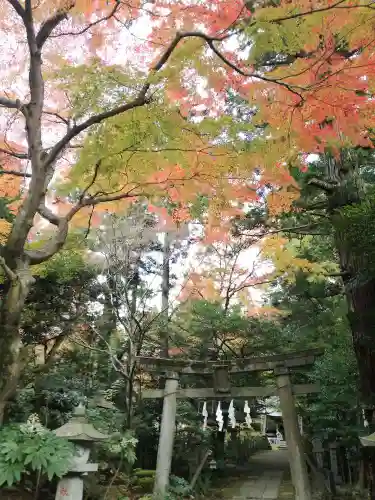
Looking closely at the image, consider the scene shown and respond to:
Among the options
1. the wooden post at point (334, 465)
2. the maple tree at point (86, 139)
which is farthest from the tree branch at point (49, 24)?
the wooden post at point (334, 465)

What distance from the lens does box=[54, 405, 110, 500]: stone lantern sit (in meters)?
4.74

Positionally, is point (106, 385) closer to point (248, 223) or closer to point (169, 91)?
point (248, 223)

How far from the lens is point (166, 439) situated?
26.0 ft

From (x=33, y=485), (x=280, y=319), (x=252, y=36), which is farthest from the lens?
(x=280, y=319)

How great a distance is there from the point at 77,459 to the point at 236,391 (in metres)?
4.29

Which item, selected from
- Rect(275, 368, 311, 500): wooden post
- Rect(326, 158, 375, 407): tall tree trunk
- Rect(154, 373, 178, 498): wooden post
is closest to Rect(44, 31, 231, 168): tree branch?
Rect(326, 158, 375, 407): tall tree trunk

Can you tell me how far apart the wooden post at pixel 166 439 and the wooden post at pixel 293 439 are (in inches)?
83.1

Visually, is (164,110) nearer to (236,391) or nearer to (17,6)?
(17,6)

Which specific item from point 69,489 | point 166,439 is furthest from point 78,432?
point 166,439

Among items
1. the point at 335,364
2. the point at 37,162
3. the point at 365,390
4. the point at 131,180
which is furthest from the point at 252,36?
the point at 335,364

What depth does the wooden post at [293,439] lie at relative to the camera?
7082mm

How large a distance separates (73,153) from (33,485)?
5015mm

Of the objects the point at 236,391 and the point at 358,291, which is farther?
the point at 236,391

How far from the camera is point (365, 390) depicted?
581 cm
